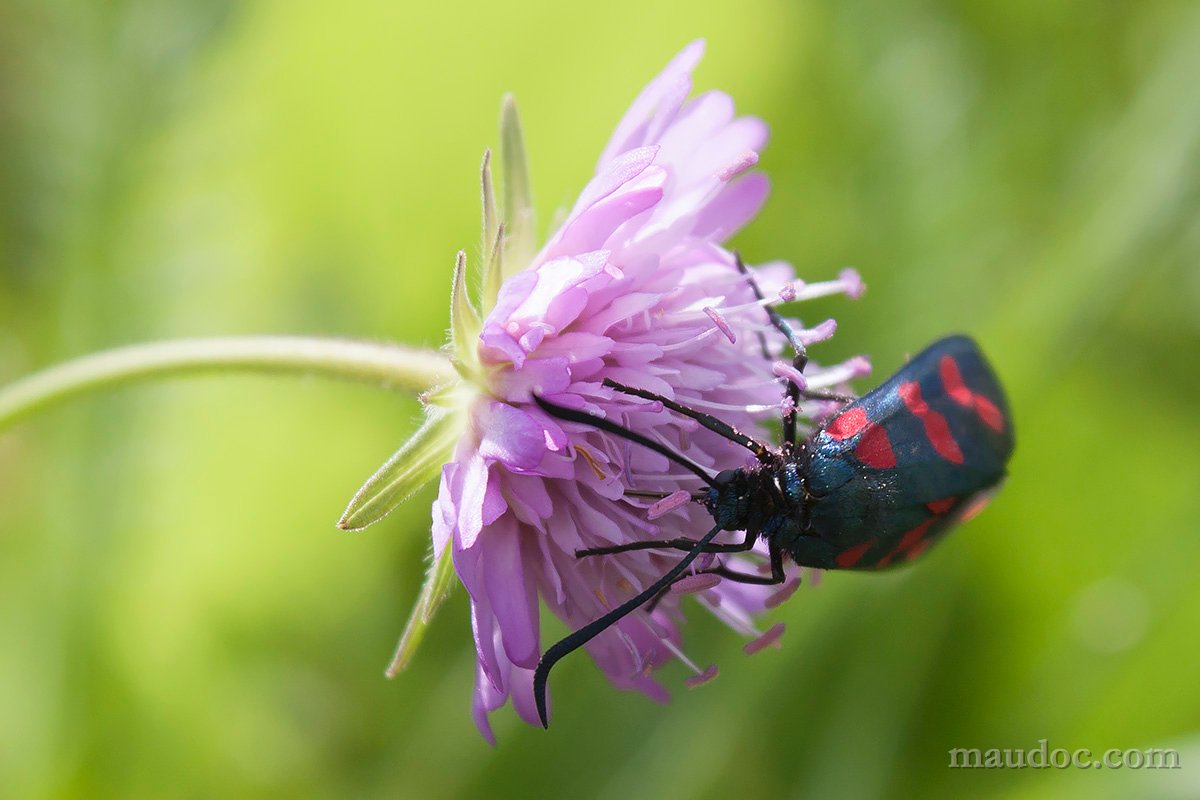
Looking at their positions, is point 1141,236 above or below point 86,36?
below

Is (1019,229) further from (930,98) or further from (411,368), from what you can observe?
(411,368)

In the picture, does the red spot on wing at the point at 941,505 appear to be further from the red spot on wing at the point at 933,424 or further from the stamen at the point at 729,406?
the stamen at the point at 729,406

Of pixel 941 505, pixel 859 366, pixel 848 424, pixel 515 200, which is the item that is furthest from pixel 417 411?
pixel 941 505

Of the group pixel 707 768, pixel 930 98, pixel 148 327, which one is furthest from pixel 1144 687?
pixel 148 327

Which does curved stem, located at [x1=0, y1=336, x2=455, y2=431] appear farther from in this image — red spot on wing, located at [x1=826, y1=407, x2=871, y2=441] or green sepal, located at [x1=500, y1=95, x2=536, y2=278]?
red spot on wing, located at [x1=826, y1=407, x2=871, y2=441]

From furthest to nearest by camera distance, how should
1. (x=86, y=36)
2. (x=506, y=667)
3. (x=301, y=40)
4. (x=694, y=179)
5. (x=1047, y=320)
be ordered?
(x=301, y=40) < (x=1047, y=320) < (x=86, y=36) < (x=694, y=179) < (x=506, y=667)

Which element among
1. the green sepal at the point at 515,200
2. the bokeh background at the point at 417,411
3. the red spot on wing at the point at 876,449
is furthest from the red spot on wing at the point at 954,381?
the bokeh background at the point at 417,411

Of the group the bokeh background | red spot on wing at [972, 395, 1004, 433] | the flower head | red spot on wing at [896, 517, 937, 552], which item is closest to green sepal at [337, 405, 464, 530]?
the flower head
